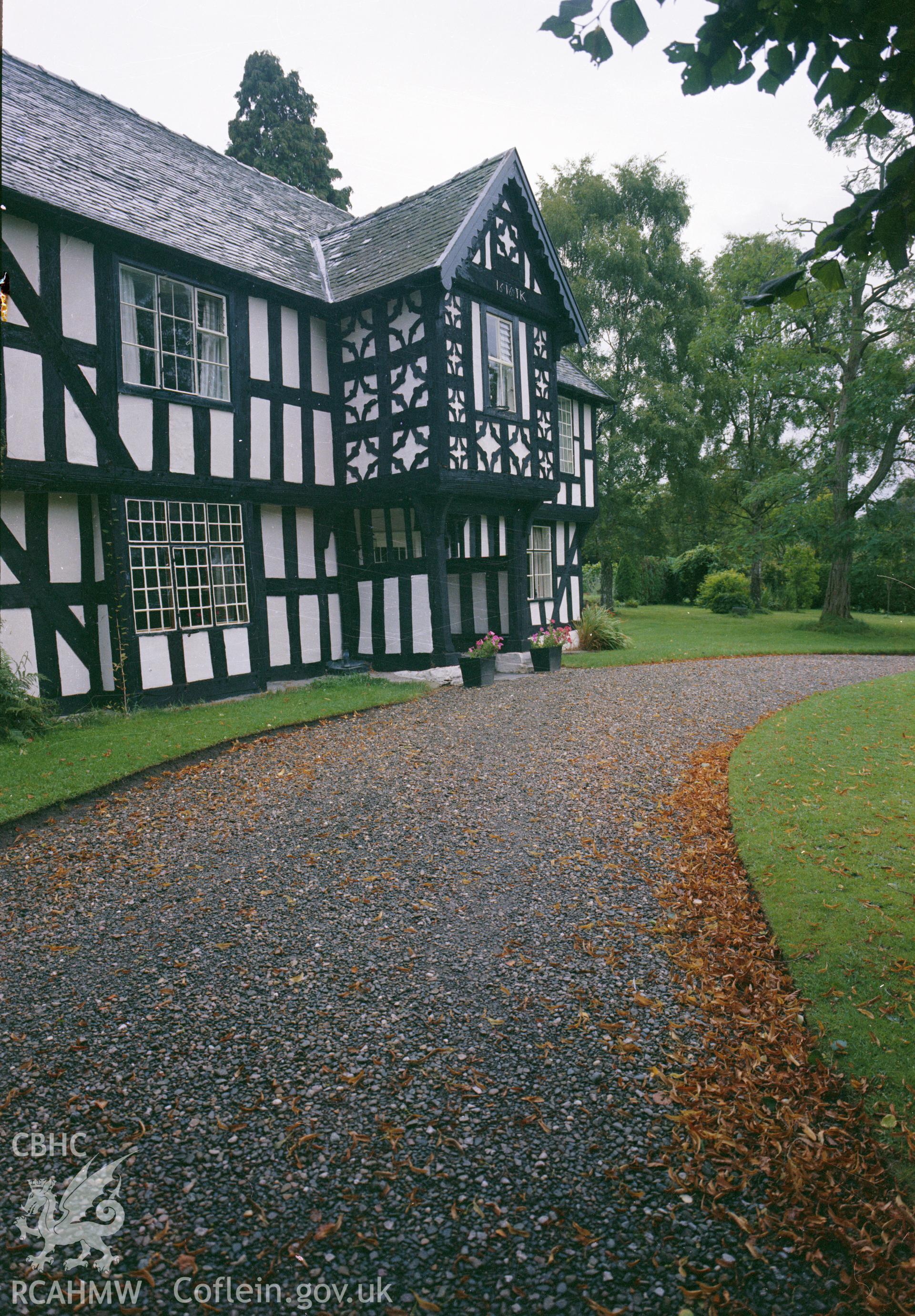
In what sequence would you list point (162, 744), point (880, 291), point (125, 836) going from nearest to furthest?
point (125, 836) → point (162, 744) → point (880, 291)

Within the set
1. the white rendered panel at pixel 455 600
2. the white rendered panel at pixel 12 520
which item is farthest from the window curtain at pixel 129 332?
the white rendered panel at pixel 455 600

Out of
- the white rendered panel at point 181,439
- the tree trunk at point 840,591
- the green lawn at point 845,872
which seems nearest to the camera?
the green lawn at point 845,872

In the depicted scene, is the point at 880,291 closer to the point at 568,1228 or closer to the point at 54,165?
the point at 54,165

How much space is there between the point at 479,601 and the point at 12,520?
32.7ft

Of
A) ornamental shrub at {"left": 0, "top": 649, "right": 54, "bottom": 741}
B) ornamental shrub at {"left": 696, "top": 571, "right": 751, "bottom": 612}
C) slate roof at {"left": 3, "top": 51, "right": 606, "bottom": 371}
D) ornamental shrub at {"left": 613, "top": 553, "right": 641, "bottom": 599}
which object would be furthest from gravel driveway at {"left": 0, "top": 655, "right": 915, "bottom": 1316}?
ornamental shrub at {"left": 613, "top": 553, "right": 641, "bottom": 599}

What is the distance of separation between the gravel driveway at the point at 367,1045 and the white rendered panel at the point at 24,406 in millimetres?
5063

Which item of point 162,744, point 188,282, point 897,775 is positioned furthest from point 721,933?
point 188,282

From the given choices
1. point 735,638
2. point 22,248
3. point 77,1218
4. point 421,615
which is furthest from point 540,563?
point 77,1218

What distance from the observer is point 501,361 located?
14.6 metres

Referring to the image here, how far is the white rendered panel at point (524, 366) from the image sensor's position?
15.0 meters

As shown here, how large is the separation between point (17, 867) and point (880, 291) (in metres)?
25.3

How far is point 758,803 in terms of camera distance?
6430 millimetres

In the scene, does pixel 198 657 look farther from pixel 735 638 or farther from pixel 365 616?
pixel 735 638

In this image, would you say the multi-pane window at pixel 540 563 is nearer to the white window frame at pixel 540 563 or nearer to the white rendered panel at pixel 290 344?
the white window frame at pixel 540 563
